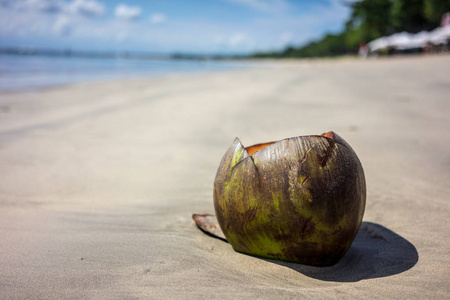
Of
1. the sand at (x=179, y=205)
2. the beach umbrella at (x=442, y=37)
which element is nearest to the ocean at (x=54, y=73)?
the sand at (x=179, y=205)

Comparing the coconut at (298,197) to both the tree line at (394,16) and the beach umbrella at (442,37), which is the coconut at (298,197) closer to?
the beach umbrella at (442,37)

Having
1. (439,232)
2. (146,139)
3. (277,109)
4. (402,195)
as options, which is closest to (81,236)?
(439,232)

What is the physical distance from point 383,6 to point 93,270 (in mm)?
44499

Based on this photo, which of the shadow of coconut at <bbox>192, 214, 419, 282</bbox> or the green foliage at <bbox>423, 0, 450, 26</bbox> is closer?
the shadow of coconut at <bbox>192, 214, 419, 282</bbox>

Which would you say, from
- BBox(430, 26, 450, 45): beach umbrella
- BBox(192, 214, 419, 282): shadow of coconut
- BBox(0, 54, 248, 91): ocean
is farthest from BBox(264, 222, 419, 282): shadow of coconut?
BBox(430, 26, 450, 45): beach umbrella

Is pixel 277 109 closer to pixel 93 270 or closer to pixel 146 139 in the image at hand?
pixel 146 139

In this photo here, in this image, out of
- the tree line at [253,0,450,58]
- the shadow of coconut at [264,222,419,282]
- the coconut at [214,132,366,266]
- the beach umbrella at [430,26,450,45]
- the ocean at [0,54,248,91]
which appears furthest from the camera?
the tree line at [253,0,450,58]

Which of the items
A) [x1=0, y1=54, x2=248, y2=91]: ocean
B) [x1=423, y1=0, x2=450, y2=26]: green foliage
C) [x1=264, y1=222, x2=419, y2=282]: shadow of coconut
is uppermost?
[x1=423, y1=0, x2=450, y2=26]: green foliage

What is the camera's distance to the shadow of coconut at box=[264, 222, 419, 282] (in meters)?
1.63

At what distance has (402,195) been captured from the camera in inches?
103

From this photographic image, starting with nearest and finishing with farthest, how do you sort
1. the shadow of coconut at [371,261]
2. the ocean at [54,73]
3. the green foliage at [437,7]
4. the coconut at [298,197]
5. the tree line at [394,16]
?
A: the coconut at [298,197], the shadow of coconut at [371,261], the ocean at [54,73], the green foliage at [437,7], the tree line at [394,16]

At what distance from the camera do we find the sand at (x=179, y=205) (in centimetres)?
154

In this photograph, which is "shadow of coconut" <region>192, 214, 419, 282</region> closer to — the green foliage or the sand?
the sand

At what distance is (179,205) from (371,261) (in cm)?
138
